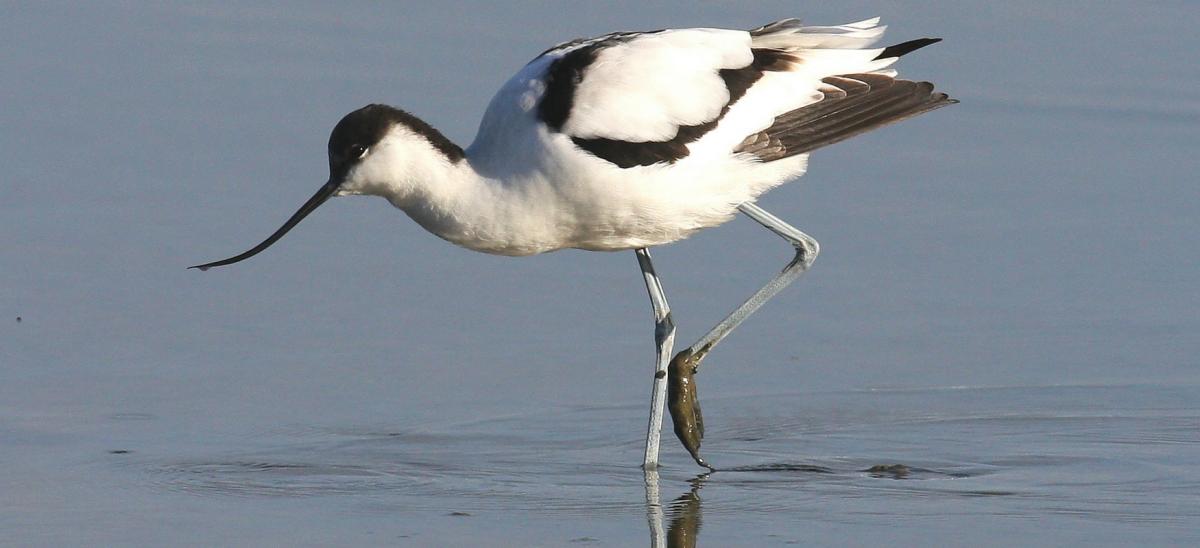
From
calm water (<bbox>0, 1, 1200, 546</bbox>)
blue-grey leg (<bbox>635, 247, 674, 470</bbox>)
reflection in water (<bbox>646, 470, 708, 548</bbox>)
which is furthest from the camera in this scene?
blue-grey leg (<bbox>635, 247, 674, 470</bbox>)

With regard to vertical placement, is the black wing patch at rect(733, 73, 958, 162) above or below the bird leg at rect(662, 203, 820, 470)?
above

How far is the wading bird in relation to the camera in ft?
21.2

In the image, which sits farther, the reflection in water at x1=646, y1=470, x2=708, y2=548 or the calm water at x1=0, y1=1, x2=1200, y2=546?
the calm water at x1=0, y1=1, x2=1200, y2=546

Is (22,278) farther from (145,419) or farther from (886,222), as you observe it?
(886,222)

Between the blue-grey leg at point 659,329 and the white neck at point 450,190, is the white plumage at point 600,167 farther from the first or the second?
the blue-grey leg at point 659,329

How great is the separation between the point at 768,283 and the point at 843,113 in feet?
2.24

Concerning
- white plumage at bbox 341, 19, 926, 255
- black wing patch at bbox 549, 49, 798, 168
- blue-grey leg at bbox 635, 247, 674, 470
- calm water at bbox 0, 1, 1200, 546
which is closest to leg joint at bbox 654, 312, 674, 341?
blue-grey leg at bbox 635, 247, 674, 470

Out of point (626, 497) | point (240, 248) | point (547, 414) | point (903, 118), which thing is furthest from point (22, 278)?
point (903, 118)

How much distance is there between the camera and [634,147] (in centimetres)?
655

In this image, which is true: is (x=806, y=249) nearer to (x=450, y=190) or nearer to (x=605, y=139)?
(x=605, y=139)

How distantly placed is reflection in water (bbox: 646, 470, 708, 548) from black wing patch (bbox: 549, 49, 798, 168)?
38.7 inches

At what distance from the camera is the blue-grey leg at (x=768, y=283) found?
713cm

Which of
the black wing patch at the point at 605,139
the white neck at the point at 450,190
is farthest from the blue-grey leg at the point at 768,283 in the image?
the white neck at the point at 450,190

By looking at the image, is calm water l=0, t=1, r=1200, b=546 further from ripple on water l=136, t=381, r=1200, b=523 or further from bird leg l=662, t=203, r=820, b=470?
bird leg l=662, t=203, r=820, b=470
